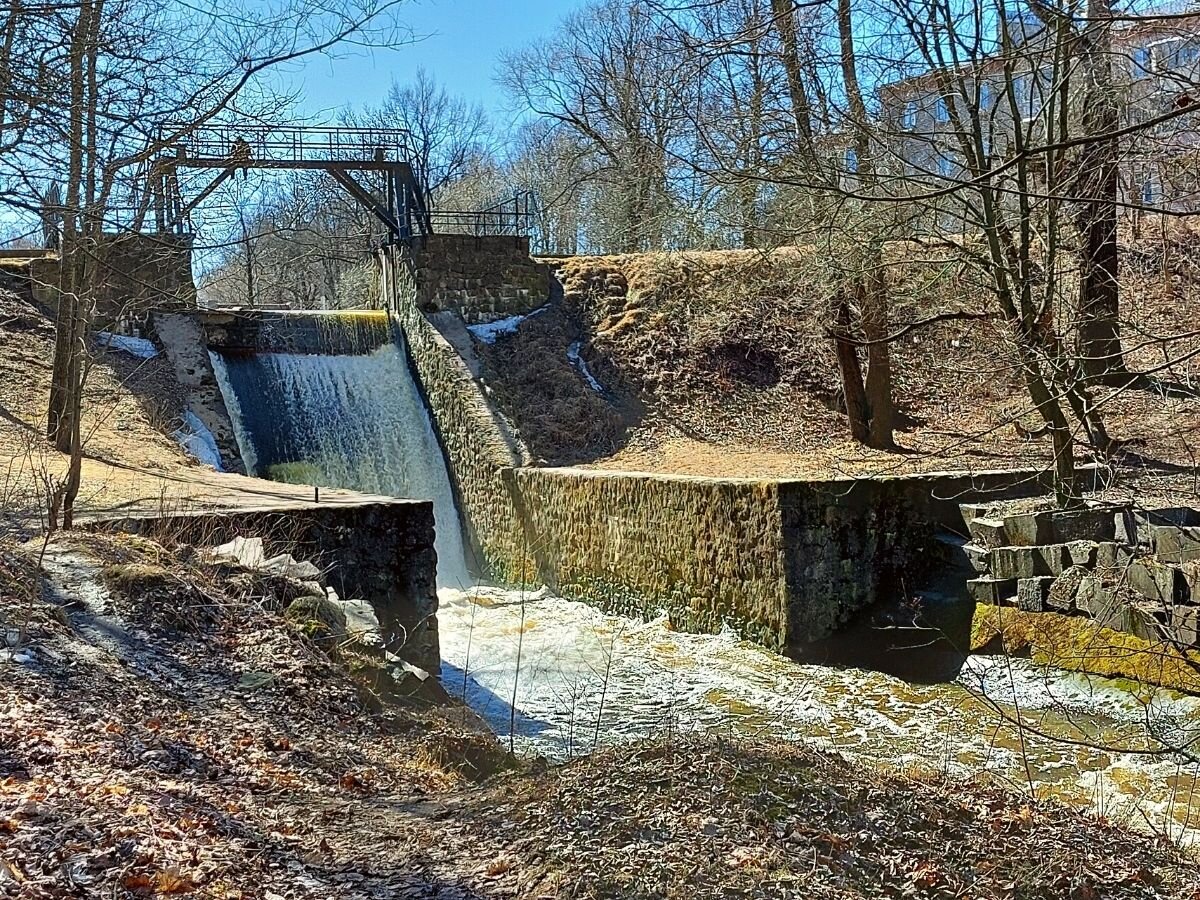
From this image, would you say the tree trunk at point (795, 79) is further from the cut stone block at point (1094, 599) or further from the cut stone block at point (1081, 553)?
the cut stone block at point (1094, 599)

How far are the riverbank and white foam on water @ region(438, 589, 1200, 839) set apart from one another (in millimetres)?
1394

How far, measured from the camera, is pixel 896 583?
983cm

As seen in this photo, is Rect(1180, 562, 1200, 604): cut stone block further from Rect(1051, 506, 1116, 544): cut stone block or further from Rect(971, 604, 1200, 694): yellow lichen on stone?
Rect(1051, 506, 1116, 544): cut stone block

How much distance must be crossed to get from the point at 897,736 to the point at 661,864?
16.3ft

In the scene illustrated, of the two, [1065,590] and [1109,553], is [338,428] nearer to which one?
[1065,590]

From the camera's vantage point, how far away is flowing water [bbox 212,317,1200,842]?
6.31 metres

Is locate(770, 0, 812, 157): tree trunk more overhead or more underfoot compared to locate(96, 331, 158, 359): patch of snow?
more overhead

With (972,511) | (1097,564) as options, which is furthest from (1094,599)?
(972,511)

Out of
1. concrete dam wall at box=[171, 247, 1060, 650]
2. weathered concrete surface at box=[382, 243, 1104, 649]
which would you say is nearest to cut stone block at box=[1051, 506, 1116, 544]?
weathered concrete surface at box=[382, 243, 1104, 649]

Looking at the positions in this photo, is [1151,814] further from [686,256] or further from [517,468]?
[686,256]

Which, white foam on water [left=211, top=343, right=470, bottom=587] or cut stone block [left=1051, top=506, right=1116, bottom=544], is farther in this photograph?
white foam on water [left=211, top=343, right=470, bottom=587]

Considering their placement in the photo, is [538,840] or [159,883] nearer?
[159,883]

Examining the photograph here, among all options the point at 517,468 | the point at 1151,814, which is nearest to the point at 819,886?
the point at 1151,814

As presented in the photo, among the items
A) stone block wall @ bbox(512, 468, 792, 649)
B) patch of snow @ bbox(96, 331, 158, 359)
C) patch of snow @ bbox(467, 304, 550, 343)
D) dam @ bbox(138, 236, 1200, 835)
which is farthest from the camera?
patch of snow @ bbox(467, 304, 550, 343)
